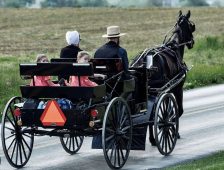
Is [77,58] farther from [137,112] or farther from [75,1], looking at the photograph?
[75,1]

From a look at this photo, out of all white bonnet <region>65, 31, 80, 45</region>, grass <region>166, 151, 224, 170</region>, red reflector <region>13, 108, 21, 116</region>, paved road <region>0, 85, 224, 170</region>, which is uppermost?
white bonnet <region>65, 31, 80, 45</region>

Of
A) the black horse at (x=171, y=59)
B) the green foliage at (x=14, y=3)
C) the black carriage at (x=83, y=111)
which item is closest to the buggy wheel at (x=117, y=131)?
the black carriage at (x=83, y=111)

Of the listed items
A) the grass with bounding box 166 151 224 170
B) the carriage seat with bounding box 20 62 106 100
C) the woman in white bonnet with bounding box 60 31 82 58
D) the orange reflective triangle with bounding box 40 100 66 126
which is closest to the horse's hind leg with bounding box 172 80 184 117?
the grass with bounding box 166 151 224 170

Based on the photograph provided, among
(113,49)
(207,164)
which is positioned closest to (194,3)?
(113,49)

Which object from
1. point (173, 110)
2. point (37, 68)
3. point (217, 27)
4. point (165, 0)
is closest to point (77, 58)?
point (37, 68)

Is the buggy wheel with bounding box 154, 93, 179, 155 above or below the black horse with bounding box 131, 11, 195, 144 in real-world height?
below

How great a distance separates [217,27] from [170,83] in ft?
119

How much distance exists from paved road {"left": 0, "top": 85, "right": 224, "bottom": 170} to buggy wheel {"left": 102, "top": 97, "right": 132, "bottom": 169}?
0.31m

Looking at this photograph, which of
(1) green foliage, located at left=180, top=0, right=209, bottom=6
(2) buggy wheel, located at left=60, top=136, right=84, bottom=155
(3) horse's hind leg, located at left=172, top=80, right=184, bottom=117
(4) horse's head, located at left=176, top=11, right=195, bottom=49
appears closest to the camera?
(2) buggy wheel, located at left=60, top=136, right=84, bottom=155

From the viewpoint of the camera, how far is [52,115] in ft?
37.1

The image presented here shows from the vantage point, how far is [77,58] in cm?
1203

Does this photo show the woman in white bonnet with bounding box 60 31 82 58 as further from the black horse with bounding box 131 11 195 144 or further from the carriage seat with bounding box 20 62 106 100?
the carriage seat with bounding box 20 62 106 100

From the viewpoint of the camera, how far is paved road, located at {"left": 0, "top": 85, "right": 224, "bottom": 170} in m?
12.0

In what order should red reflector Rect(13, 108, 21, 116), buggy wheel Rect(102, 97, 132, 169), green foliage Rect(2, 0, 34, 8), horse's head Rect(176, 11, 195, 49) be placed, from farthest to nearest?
green foliage Rect(2, 0, 34, 8) → horse's head Rect(176, 11, 195, 49) → red reflector Rect(13, 108, 21, 116) → buggy wheel Rect(102, 97, 132, 169)
